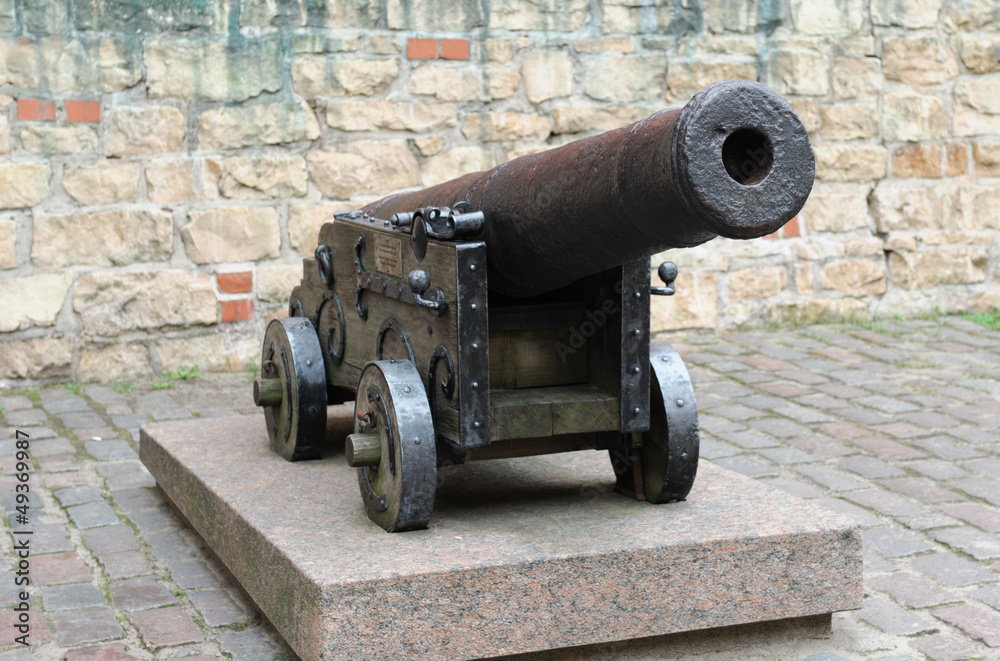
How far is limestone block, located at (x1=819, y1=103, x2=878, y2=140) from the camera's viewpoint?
23.9 ft

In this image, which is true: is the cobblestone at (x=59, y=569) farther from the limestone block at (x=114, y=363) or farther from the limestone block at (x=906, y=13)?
the limestone block at (x=906, y=13)

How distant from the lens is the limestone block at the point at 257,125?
20.1ft

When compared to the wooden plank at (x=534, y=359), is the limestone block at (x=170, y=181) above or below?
above

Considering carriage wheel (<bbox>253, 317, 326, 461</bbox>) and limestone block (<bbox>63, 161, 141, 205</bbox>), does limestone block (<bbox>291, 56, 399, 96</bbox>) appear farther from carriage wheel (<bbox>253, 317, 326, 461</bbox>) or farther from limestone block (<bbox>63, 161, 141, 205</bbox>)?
carriage wheel (<bbox>253, 317, 326, 461</bbox>)

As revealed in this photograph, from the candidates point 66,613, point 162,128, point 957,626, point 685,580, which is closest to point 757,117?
point 685,580

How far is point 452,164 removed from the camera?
664 cm

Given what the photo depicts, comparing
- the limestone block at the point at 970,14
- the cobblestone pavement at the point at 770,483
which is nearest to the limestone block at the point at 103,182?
the cobblestone pavement at the point at 770,483

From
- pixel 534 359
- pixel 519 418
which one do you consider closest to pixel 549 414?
pixel 519 418

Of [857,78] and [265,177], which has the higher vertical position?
[857,78]

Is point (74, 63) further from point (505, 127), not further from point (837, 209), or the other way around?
point (837, 209)

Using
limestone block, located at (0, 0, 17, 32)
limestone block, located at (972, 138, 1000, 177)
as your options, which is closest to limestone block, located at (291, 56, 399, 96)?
limestone block, located at (0, 0, 17, 32)

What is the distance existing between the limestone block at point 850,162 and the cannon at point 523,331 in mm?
4165

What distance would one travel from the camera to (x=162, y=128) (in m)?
6.02

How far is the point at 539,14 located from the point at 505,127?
62 centimetres
